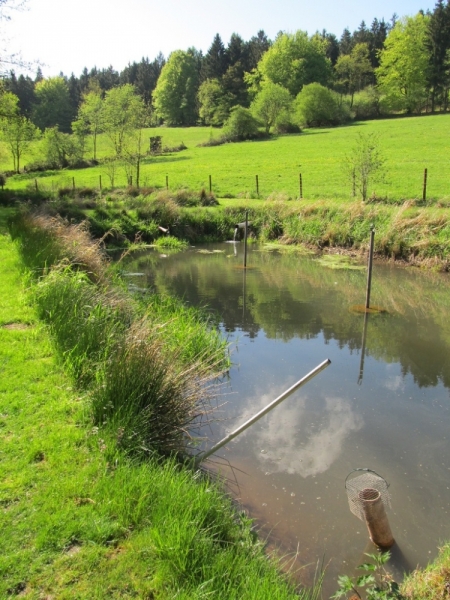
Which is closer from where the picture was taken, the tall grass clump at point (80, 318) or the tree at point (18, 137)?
the tall grass clump at point (80, 318)

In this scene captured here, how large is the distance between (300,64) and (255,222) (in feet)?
218

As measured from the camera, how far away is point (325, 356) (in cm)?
940

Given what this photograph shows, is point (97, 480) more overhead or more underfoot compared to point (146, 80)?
more underfoot

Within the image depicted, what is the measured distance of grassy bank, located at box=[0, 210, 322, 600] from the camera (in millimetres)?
3223

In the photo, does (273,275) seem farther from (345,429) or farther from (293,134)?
(293,134)

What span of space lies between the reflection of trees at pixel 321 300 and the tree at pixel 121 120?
795 inches

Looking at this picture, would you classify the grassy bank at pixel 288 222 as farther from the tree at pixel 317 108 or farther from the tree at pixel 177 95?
the tree at pixel 177 95

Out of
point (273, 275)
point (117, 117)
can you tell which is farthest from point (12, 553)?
point (117, 117)

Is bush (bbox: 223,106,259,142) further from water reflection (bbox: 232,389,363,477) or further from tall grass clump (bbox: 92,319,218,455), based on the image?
tall grass clump (bbox: 92,319,218,455)

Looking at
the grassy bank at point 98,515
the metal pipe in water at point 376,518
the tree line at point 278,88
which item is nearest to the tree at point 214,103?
the tree line at point 278,88

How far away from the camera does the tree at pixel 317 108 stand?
6188 cm

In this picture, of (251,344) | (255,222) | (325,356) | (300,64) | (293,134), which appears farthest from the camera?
(300,64)

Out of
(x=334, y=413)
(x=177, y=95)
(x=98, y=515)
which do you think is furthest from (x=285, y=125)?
(x=98, y=515)

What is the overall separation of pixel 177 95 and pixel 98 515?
87527 millimetres
